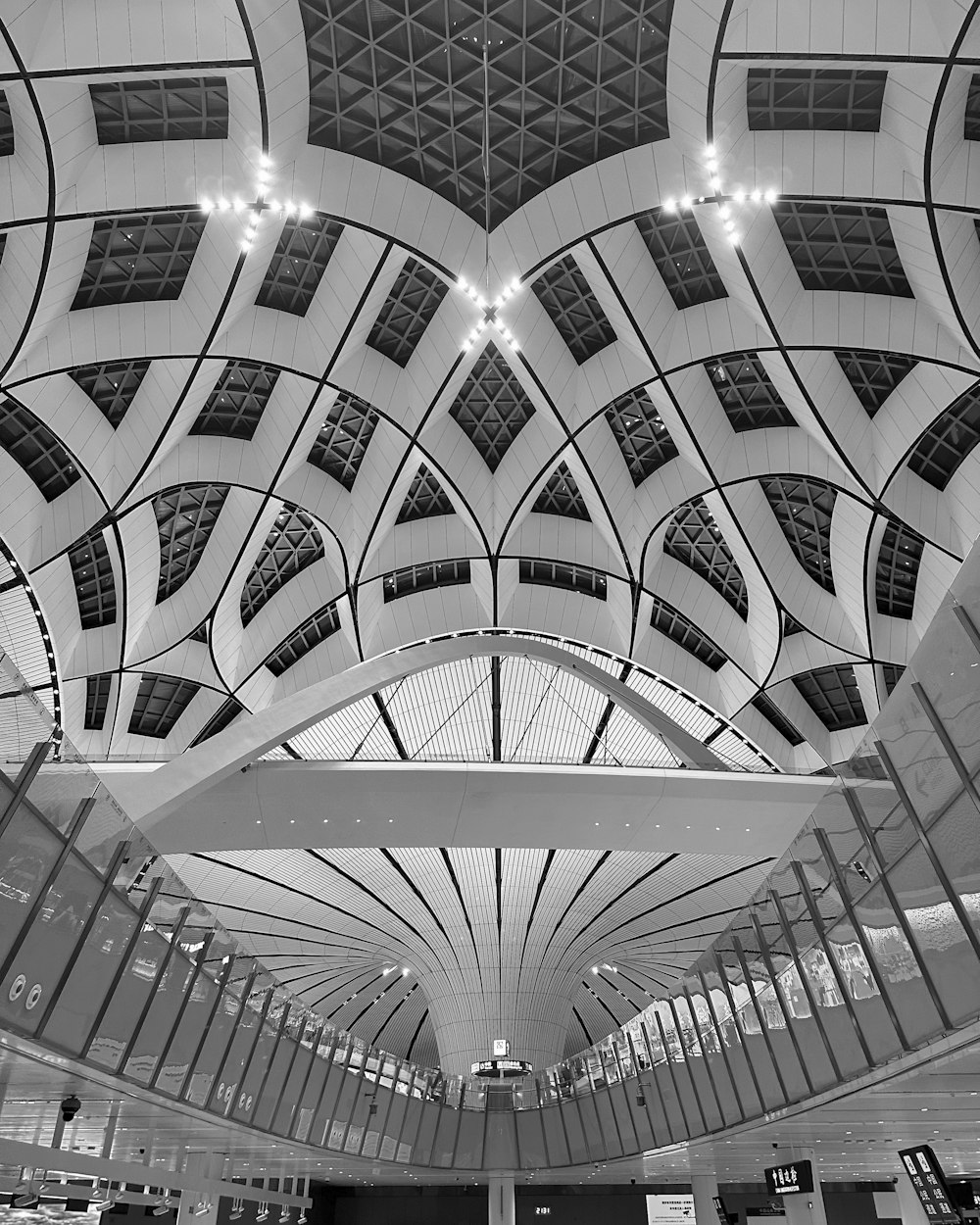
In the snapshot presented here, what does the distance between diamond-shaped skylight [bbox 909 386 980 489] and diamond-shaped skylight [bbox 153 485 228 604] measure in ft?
68.1

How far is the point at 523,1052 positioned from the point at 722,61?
32.3m

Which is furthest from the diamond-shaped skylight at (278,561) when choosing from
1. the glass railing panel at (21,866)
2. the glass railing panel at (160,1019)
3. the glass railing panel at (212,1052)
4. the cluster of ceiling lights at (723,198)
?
the glass railing panel at (21,866)

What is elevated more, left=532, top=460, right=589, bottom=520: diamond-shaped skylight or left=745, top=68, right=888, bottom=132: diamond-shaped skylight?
left=532, top=460, right=589, bottom=520: diamond-shaped skylight

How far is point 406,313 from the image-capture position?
26094 millimetres

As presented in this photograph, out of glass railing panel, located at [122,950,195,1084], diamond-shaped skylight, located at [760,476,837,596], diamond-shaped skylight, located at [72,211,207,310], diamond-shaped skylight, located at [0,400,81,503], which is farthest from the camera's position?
diamond-shaped skylight, located at [760,476,837,596]

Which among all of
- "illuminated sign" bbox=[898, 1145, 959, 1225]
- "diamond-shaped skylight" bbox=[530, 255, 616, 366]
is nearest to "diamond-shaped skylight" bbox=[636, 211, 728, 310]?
"diamond-shaped skylight" bbox=[530, 255, 616, 366]

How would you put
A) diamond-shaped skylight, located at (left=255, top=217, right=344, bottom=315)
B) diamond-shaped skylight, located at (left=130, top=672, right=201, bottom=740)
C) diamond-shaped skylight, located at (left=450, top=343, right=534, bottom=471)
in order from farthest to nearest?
diamond-shaped skylight, located at (left=130, top=672, right=201, bottom=740)
diamond-shaped skylight, located at (left=450, top=343, right=534, bottom=471)
diamond-shaped skylight, located at (left=255, top=217, right=344, bottom=315)

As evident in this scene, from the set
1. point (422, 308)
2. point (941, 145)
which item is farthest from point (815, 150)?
point (422, 308)

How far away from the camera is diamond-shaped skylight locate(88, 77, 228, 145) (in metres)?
19.2

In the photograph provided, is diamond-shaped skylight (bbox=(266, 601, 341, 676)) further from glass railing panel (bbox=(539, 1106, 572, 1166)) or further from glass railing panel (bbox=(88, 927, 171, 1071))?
glass railing panel (bbox=(88, 927, 171, 1071))

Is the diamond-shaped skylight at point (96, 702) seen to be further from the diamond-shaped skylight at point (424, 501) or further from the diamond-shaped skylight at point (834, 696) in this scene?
the diamond-shaped skylight at point (834, 696)

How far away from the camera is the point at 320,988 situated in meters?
46.3

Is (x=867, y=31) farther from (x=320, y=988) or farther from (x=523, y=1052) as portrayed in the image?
(x=320, y=988)

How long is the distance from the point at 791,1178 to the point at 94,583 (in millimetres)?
25933
